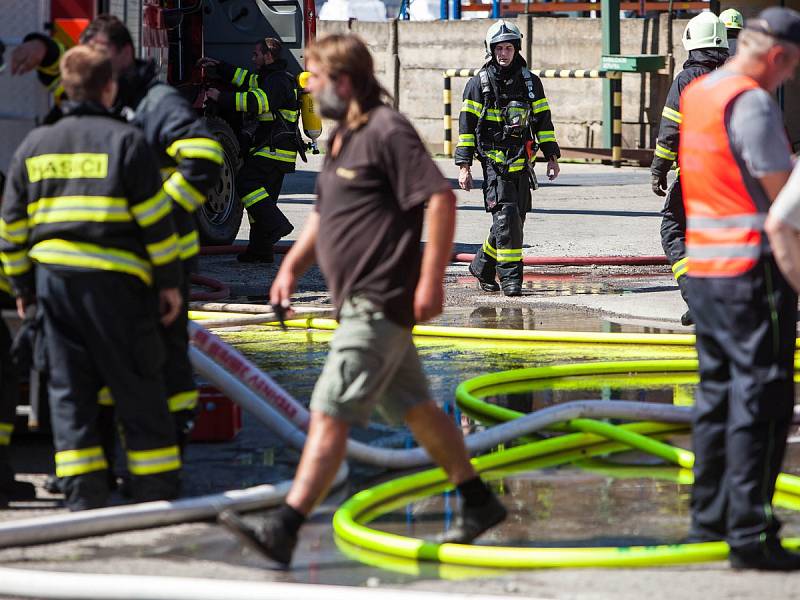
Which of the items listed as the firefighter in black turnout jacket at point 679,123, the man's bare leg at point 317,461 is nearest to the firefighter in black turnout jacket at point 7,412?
the man's bare leg at point 317,461

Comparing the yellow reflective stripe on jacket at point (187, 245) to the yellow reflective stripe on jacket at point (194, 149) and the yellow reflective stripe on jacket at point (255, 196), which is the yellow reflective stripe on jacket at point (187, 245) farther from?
the yellow reflective stripe on jacket at point (255, 196)

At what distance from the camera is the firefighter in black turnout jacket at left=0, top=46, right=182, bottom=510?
519 cm

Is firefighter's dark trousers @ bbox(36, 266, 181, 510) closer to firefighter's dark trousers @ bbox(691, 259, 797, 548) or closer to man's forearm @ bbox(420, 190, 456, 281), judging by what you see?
man's forearm @ bbox(420, 190, 456, 281)

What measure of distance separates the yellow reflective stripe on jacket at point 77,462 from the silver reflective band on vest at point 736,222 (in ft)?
7.08

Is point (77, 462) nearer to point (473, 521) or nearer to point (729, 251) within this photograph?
point (473, 521)

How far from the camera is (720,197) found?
4.77 metres

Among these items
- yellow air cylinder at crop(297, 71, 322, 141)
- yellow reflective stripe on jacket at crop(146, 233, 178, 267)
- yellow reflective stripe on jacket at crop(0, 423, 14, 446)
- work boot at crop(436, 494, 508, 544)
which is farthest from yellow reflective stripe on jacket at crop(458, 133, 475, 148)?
work boot at crop(436, 494, 508, 544)

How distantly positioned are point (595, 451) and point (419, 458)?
756 millimetres

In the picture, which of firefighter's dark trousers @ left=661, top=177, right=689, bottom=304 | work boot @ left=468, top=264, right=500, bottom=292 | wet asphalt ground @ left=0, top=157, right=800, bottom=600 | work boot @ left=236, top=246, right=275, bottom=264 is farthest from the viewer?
work boot @ left=236, top=246, right=275, bottom=264

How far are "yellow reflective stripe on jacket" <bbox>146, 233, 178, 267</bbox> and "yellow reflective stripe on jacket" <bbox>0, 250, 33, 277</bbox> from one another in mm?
447

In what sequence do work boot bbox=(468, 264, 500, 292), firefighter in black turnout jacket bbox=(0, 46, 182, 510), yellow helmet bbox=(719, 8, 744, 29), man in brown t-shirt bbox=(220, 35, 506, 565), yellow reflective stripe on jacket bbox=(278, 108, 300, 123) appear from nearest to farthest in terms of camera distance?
man in brown t-shirt bbox=(220, 35, 506, 565), firefighter in black turnout jacket bbox=(0, 46, 182, 510), yellow helmet bbox=(719, 8, 744, 29), work boot bbox=(468, 264, 500, 292), yellow reflective stripe on jacket bbox=(278, 108, 300, 123)

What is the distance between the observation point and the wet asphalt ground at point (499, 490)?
4.59 m

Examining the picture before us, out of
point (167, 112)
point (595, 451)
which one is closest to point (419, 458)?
point (595, 451)

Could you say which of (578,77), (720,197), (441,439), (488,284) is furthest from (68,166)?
(578,77)
